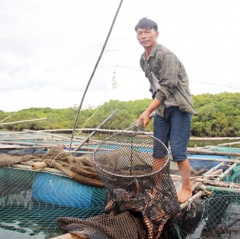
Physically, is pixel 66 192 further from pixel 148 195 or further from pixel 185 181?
pixel 148 195

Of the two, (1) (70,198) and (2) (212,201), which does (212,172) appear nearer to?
(2) (212,201)

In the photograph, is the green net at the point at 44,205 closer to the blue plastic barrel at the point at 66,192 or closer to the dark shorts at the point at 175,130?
the blue plastic barrel at the point at 66,192

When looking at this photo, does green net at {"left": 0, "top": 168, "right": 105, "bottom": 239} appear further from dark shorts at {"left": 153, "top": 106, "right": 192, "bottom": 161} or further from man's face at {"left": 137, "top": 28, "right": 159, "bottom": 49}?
man's face at {"left": 137, "top": 28, "right": 159, "bottom": 49}

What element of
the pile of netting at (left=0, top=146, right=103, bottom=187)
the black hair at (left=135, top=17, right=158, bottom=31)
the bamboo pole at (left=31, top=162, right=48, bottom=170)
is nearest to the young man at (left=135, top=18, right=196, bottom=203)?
the black hair at (left=135, top=17, right=158, bottom=31)

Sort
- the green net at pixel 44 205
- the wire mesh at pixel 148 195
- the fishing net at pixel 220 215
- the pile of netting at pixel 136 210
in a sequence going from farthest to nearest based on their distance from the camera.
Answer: the green net at pixel 44 205 < the fishing net at pixel 220 215 < the wire mesh at pixel 148 195 < the pile of netting at pixel 136 210

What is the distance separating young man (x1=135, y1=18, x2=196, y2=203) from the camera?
2471 mm

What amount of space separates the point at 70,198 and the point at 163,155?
1.62 metres

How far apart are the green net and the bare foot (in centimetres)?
122

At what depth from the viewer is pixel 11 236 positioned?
3434mm

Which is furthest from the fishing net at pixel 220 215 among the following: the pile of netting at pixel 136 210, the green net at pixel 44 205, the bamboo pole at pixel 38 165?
the bamboo pole at pixel 38 165

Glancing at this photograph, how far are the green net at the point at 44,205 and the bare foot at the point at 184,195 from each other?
1216 millimetres

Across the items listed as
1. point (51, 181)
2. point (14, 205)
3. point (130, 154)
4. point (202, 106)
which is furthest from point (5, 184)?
point (202, 106)

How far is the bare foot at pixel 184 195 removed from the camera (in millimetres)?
2504

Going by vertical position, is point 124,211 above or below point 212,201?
above
